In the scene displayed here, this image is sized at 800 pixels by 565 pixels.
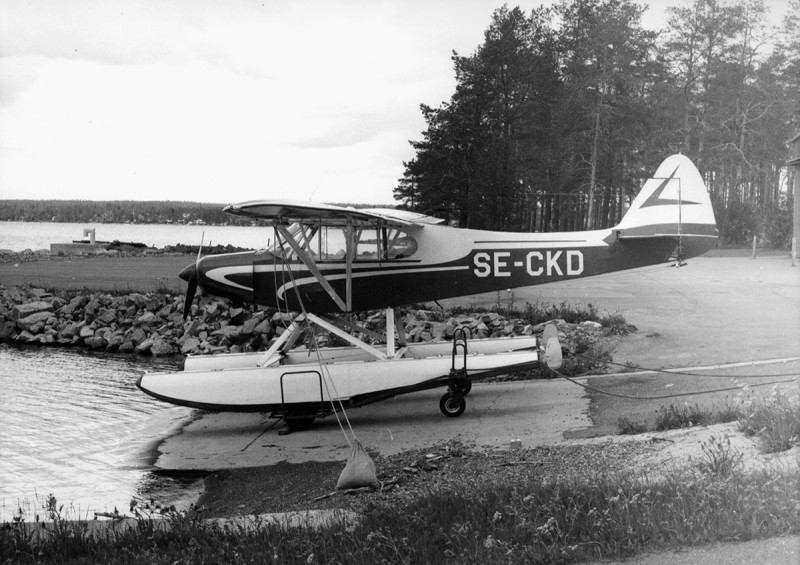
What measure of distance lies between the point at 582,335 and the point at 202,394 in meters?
7.65

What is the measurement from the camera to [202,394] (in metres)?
10.5

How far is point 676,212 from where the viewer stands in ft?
41.0

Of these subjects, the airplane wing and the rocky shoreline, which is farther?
the rocky shoreline

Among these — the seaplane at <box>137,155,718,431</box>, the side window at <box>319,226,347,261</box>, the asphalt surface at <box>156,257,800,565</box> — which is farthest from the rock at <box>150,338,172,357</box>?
the side window at <box>319,226,347,261</box>

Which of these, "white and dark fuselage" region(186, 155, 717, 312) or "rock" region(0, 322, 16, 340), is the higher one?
"white and dark fuselage" region(186, 155, 717, 312)

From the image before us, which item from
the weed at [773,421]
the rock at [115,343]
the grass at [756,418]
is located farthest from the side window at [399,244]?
the rock at [115,343]

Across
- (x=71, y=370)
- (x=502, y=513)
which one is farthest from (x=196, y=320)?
(x=502, y=513)

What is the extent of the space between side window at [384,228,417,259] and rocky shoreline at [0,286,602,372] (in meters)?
4.44

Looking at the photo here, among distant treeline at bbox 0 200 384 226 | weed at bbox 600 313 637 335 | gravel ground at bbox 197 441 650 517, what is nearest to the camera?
gravel ground at bbox 197 441 650 517

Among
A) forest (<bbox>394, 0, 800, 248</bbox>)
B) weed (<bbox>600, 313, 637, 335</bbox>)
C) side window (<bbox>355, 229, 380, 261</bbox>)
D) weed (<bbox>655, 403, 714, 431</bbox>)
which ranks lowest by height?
weed (<bbox>655, 403, 714, 431</bbox>)

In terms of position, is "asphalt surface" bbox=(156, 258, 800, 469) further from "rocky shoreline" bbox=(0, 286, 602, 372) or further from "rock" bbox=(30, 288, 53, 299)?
"rock" bbox=(30, 288, 53, 299)

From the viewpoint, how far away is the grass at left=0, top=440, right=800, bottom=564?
179 inches

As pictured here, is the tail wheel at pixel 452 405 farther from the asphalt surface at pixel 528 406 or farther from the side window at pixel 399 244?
the side window at pixel 399 244

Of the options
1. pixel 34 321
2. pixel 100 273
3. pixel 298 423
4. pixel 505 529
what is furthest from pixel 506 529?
pixel 100 273
